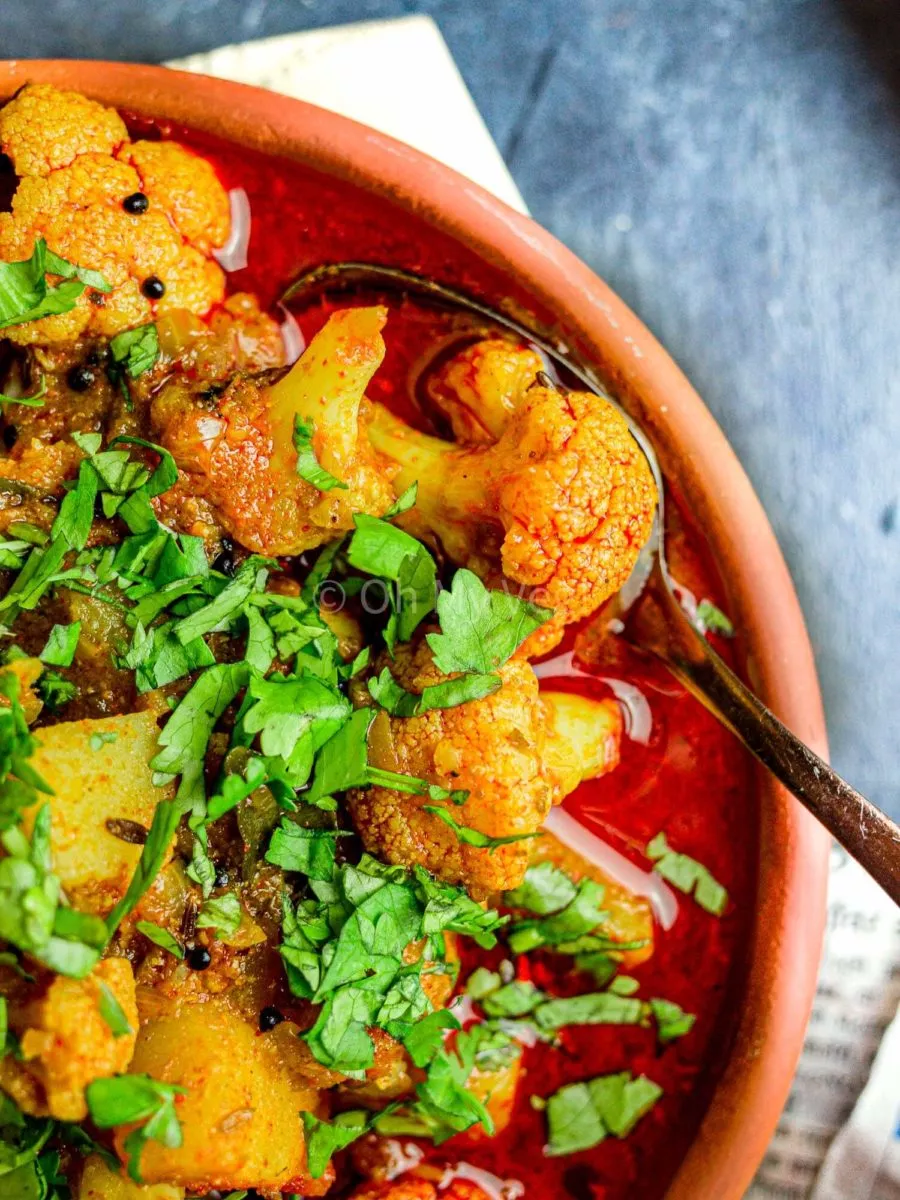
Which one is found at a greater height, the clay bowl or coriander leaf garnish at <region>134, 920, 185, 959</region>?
the clay bowl

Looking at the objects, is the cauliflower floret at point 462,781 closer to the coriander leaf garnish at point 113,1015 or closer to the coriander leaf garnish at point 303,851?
the coriander leaf garnish at point 303,851

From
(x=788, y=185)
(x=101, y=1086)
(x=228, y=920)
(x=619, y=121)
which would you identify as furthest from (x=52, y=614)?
(x=788, y=185)

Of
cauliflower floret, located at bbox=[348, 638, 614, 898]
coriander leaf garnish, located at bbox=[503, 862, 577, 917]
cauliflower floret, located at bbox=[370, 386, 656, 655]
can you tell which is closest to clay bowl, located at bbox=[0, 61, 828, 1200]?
cauliflower floret, located at bbox=[370, 386, 656, 655]

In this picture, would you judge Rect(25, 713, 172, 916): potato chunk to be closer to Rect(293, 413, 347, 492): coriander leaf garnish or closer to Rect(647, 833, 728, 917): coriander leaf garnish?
Rect(293, 413, 347, 492): coriander leaf garnish

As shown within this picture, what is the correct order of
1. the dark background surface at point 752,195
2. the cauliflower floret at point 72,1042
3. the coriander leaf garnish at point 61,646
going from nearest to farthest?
1. the cauliflower floret at point 72,1042
2. the coriander leaf garnish at point 61,646
3. the dark background surface at point 752,195

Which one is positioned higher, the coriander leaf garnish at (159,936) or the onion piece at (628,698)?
the onion piece at (628,698)

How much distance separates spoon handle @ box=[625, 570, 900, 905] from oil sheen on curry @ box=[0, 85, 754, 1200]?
0.15 ft

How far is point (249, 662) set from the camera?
1328 mm

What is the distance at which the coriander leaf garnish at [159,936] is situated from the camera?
49.6 inches

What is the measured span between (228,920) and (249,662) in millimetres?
314

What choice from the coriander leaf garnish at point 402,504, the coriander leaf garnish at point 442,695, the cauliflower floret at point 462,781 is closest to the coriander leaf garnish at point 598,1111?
the cauliflower floret at point 462,781

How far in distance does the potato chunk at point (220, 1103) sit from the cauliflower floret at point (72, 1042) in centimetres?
11

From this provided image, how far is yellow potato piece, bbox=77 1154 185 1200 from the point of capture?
125 cm

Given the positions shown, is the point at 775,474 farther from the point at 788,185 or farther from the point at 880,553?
the point at 788,185
